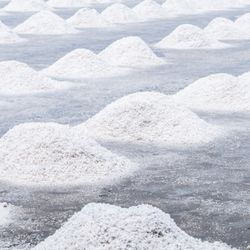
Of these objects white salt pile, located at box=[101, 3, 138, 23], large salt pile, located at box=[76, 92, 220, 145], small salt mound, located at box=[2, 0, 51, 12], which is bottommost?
small salt mound, located at box=[2, 0, 51, 12]

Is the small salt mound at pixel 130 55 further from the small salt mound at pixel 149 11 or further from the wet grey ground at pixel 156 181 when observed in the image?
the small salt mound at pixel 149 11

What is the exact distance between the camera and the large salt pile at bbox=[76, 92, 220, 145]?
397 inches

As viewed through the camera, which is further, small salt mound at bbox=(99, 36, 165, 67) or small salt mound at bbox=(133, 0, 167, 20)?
small salt mound at bbox=(133, 0, 167, 20)

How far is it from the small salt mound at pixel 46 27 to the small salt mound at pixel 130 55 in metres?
6.05

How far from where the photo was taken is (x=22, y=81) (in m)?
14.3

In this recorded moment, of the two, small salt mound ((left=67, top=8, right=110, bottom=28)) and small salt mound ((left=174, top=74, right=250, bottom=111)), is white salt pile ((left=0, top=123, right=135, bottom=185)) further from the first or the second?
small salt mound ((left=67, top=8, right=110, bottom=28))

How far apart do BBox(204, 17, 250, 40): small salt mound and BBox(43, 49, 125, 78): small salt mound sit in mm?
6981

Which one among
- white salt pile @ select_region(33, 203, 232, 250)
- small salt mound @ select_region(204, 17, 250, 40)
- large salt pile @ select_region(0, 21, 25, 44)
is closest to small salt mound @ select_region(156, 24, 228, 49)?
small salt mound @ select_region(204, 17, 250, 40)

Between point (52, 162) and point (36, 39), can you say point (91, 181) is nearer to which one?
point (52, 162)

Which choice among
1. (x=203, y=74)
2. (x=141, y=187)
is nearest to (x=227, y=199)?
(x=141, y=187)

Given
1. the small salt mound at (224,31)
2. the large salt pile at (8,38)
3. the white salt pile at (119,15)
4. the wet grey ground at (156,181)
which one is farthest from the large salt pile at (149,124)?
the white salt pile at (119,15)

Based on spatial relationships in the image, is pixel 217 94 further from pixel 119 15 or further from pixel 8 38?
pixel 119 15

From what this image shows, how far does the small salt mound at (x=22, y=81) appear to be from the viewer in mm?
14000

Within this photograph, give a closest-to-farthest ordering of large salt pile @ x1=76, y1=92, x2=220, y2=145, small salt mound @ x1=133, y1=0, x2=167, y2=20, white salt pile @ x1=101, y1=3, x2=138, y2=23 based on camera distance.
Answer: large salt pile @ x1=76, y1=92, x2=220, y2=145 < white salt pile @ x1=101, y1=3, x2=138, y2=23 < small salt mound @ x1=133, y1=0, x2=167, y2=20
